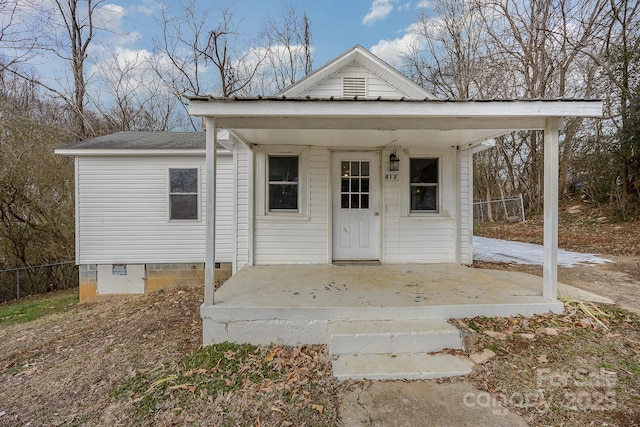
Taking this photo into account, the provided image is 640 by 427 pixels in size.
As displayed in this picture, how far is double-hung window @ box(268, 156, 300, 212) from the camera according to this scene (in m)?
5.46

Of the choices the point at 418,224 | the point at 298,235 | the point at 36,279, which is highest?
the point at 418,224

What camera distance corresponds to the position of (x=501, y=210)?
49.4 feet

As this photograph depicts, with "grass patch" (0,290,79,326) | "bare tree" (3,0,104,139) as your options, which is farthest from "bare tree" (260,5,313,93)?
"grass patch" (0,290,79,326)

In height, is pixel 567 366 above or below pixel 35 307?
above

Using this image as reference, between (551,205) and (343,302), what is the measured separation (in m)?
2.68

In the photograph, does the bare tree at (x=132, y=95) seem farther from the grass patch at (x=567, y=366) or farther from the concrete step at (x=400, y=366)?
the grass patch at (x=567, y=366)

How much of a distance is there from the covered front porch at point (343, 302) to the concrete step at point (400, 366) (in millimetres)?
377

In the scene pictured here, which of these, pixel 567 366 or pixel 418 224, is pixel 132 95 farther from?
pixel 567 366

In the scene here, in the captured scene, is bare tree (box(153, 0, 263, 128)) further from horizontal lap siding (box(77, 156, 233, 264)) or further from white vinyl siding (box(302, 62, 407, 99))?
white vinyl siding (box(302, 62, 407, 99))

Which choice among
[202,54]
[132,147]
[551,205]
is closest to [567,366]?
[551,205]

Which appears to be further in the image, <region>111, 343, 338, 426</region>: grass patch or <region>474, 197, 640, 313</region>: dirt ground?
<region>474, 197, 640, 313</region>: dirt ground

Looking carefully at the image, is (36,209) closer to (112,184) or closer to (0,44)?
(112,184)

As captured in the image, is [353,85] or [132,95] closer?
[353,85]

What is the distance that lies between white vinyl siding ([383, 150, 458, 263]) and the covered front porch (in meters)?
1.00
